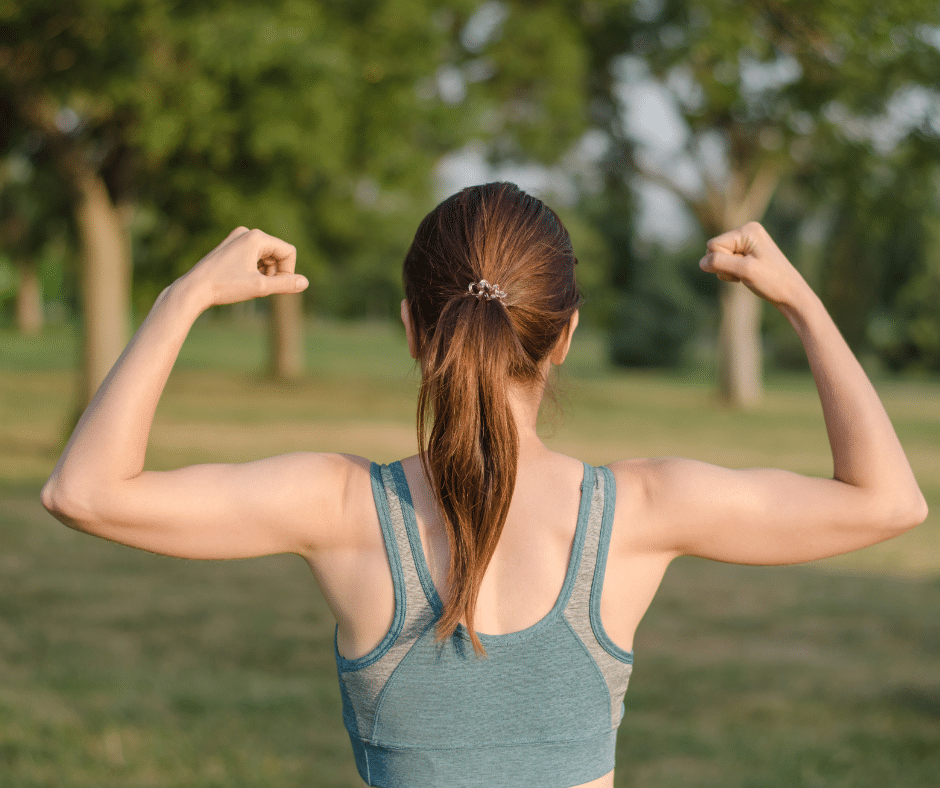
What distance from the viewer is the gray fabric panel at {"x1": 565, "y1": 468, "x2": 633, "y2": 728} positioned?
4.90 feet

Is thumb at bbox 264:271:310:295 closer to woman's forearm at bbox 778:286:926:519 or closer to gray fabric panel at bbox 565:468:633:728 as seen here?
gray fabric panel at bbox 565:468:633:728

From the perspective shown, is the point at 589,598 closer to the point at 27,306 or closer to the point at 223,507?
the point at 223,507

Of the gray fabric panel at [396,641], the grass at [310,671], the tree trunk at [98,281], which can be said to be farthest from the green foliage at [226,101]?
the gray fabric panel at [396,641]

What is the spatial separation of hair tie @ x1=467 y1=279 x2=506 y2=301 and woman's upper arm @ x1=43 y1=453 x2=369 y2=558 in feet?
1.14

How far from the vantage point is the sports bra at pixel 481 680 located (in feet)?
4.83

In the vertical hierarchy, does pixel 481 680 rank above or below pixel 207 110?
below

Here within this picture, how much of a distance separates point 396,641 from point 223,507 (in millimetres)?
339

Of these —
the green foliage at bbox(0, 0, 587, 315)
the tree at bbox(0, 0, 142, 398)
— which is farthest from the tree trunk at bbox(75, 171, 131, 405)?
the green foliage at bbox(0, 0, 587, 315)

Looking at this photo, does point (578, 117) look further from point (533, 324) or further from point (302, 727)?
point (533, 324)

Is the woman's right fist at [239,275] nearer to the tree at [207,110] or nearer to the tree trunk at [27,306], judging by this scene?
the tree at [207,110]

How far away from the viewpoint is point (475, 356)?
1465mm

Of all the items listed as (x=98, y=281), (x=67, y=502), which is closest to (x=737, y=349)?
(x=98, y=281)

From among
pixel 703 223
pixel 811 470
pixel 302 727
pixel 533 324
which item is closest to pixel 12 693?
pixel 302 727

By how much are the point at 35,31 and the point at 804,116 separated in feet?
44.7
